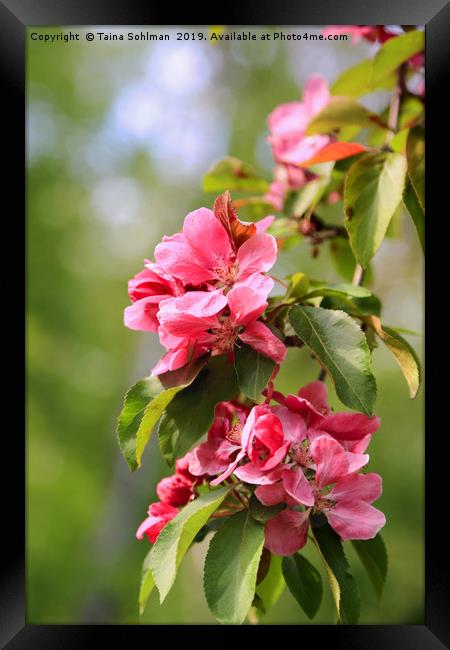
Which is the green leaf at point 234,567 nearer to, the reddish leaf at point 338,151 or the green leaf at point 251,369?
the green leaf at point 251,369

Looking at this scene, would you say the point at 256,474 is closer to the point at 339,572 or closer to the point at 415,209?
the point at 339,572

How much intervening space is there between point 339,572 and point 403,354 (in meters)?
0.24

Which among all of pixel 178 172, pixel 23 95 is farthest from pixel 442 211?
pixel 178 172

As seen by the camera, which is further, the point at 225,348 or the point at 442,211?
the point at 442,211

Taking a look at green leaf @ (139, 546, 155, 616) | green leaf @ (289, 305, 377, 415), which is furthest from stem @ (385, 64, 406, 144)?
green leaf @ (139, 546, 155, 616)

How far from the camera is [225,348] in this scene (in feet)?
2.48

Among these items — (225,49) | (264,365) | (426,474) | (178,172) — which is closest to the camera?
(264,365)

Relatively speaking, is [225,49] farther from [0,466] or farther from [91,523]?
[0,466]

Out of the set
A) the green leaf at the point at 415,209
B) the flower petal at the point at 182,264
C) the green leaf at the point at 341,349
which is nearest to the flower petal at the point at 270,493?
the green leaf at the point at 341,349

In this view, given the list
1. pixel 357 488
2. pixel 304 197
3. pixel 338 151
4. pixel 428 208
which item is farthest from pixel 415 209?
pixel 357 488

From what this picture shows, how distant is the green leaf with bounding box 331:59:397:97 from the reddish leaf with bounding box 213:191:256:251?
559 mm

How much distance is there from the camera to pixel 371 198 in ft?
2.96

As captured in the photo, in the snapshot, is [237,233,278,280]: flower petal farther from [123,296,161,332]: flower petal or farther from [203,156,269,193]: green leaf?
[203,156,269,193]: green leaf

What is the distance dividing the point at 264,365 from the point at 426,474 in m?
0.33
